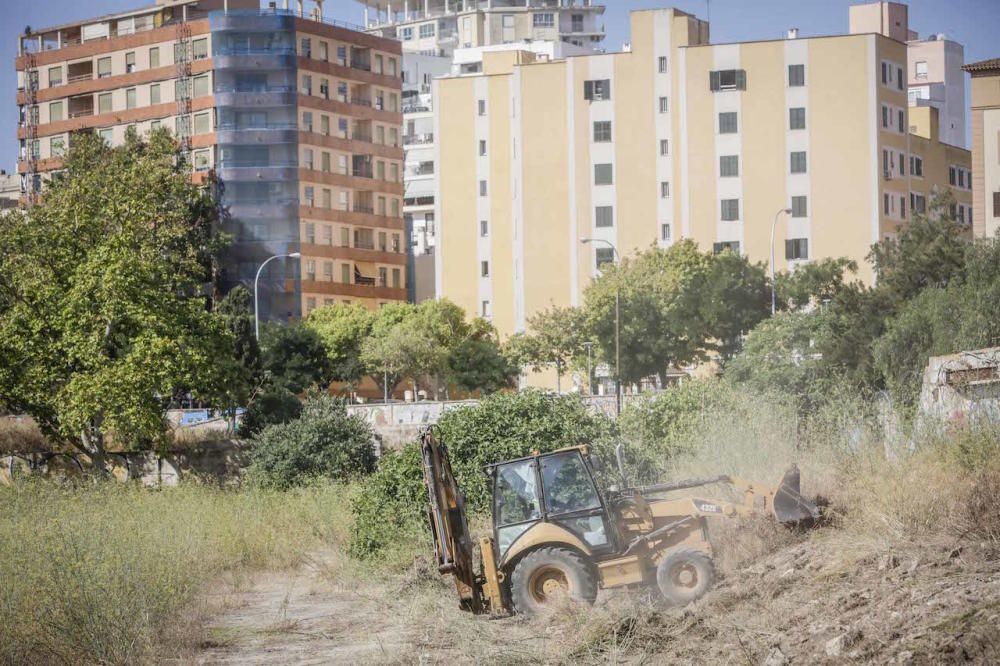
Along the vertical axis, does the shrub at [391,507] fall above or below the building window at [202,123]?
below

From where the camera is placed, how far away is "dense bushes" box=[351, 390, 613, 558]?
2980 centimetres

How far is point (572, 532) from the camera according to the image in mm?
19969

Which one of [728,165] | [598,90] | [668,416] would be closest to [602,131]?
Result: [598,90]

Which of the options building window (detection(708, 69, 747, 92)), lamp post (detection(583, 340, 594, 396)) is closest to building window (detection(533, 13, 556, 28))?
building window (detection(708, 69, 747, 92))

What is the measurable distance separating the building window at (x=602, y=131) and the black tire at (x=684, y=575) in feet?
249

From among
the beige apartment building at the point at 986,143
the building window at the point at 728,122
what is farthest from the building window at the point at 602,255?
the beige apartment building at the point at 986,143

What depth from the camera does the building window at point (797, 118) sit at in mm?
90188

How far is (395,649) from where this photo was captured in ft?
61.1

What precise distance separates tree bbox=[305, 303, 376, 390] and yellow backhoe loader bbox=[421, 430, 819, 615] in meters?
65.5

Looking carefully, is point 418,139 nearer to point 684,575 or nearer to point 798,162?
point 798,162

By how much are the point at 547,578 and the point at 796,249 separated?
72308mm

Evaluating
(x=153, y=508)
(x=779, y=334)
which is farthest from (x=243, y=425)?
(x=153, y=508)

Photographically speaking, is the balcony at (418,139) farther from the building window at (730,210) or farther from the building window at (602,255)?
the building window at (730,210)

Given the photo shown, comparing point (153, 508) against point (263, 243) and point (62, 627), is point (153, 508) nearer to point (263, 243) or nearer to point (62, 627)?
point (62, 627)
